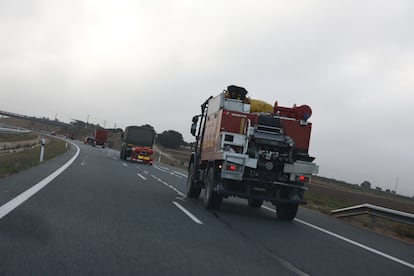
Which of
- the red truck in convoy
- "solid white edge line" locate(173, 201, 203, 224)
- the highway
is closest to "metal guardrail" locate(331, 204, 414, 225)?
the highway

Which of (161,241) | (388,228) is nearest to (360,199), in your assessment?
(388,228)

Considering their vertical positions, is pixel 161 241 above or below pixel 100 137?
below

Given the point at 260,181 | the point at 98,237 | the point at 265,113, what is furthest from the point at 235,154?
the point at 98,237

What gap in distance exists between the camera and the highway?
5.89 metres

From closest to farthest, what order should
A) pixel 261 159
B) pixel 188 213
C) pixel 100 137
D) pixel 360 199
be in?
pixel 188 213, pixel 261 159, pixel 360 199, pixel 100 137

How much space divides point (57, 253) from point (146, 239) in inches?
70.1

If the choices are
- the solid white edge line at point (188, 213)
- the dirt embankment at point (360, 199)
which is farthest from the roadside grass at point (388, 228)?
the dirt embankment at point (360, 199)

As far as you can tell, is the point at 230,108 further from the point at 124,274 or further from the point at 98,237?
the point at 124,274

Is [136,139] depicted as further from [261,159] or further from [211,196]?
[261,159]

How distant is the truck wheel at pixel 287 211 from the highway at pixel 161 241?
1.24 feet

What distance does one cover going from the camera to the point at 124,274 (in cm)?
541

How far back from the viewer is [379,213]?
13.5m

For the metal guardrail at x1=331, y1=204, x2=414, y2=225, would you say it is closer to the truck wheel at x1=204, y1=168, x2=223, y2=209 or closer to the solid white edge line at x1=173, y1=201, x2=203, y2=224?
the truck wheel at x1=204, y1=168, x2=223, y2=209

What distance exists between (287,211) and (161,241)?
6118 mm
